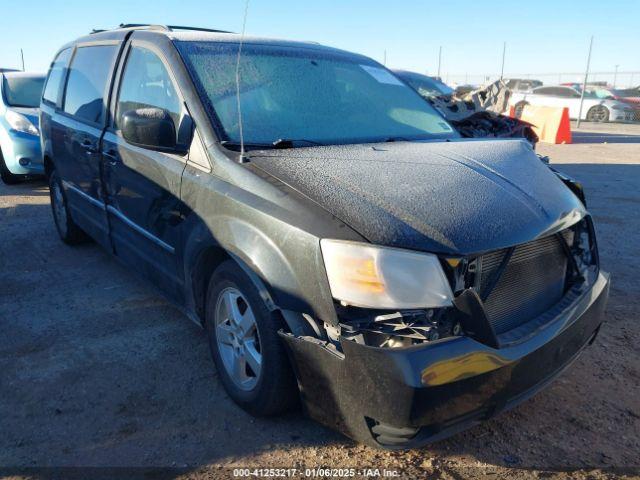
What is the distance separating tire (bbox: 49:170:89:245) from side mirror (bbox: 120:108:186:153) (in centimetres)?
240

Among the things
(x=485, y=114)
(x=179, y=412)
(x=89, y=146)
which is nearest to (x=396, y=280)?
(x=179, y=412)

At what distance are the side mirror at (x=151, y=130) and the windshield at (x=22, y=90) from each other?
631cm

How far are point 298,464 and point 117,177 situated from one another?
2213mm

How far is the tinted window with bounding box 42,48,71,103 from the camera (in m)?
4.84

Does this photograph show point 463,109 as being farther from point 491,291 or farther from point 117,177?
point 491,291

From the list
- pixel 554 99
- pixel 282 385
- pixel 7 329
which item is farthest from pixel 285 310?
pixel 554 99

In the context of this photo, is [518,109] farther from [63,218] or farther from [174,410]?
[174,410]

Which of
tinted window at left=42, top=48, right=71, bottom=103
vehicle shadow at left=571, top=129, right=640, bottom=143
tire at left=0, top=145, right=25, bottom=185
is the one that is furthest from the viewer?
vehicle shadow at left=571, top=129, right=640, bottom=143

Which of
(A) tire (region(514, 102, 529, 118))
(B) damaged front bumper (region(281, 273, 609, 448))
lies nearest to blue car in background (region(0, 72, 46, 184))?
(B) damaged front bumper (region(281, 273, 609, 448))

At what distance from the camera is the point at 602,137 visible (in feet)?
54.3

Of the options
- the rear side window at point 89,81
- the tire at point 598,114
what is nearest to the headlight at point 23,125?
the rear side window at point 89,81

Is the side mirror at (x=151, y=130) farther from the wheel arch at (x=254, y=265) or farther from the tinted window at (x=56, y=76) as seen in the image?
the tinted window at (x=56, y=76)

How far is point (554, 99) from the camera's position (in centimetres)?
2084

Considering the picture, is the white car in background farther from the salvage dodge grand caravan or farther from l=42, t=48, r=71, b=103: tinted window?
the salvage dodge grand caravan
